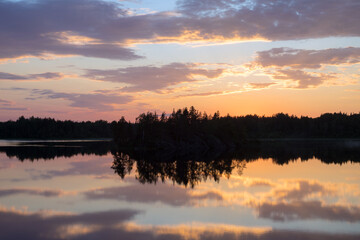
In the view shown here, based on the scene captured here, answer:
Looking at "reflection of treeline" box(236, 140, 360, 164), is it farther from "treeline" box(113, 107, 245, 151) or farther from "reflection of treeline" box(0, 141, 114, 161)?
"reflection of treeline" box(0, 141, 114, 161)

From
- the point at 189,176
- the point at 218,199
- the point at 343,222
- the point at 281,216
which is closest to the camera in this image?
the point at 343,222

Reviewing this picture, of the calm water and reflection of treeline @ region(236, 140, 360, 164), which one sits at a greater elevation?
reflection of treeline @ region(236, 140, 360, 164)

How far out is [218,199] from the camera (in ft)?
84.9

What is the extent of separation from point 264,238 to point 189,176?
2215cm

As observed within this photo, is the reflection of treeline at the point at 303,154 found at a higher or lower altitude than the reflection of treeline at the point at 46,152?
higher

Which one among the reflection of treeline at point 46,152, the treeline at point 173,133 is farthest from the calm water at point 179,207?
the treeline at point 173,133

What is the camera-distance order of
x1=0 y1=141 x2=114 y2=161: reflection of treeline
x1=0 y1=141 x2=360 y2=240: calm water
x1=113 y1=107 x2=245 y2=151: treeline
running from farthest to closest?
x1=113 y1=107 x2=245 y2=151: treeline < x1=0 y1=141 x2=114 y2=161: reflection of treeline < x1=0 y1=141 x2=360 y2=240: calm water

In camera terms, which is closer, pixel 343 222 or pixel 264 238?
pixel 264 238

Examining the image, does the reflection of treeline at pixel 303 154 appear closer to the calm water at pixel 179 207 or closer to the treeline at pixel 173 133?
the treeline at pixel 173 133

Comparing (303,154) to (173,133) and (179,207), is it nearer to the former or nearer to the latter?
(173,133)

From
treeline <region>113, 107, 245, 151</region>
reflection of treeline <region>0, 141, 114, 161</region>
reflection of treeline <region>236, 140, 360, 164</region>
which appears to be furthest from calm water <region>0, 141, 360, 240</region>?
treeline <region>113, 107, 245, 151</region>

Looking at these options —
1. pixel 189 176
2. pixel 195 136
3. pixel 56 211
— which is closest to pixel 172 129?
pixel 195 136

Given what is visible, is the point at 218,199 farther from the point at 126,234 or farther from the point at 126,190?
the point at 126,234

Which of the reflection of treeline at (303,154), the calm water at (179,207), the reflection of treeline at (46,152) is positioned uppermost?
the reflection of treeline at (303,154)
